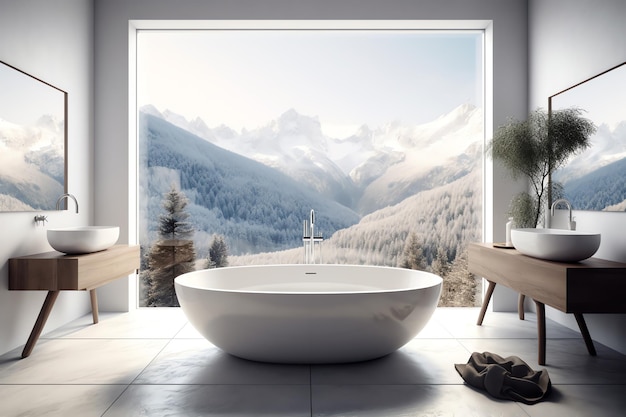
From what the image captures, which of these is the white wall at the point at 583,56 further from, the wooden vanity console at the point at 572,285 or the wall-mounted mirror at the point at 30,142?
the wall-mounted mirror at the point at 30,142

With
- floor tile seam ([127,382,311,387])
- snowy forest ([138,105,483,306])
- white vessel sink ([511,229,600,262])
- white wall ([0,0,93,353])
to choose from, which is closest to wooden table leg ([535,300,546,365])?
white vessel sink ([511,229,600,262])

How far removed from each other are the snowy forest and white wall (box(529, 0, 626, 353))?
78 cm

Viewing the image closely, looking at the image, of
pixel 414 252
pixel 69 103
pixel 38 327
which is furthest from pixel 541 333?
pixel 69 103

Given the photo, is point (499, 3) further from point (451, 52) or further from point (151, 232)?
point (151, 232)

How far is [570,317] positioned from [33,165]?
4190 millimetres

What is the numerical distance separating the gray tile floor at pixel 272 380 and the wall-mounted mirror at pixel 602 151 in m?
1.04

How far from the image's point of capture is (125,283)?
4230mm

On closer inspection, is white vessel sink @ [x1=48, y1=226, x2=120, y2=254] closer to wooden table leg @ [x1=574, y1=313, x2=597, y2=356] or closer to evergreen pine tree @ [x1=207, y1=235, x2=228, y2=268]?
evergreen pine tree @ [x1=207, y1=235, x2=228, y2=268]

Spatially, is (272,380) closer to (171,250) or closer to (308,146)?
(171,250)

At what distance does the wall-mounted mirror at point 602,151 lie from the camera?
9.62ft

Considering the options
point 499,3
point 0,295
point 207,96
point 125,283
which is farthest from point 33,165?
point 499,3

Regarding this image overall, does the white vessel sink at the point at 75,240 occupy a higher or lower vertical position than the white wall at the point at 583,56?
lower

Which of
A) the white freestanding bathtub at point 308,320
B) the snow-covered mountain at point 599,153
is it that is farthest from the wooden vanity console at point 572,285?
the snow-covered mountain at point 599,153

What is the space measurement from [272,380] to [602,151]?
8.60ft
